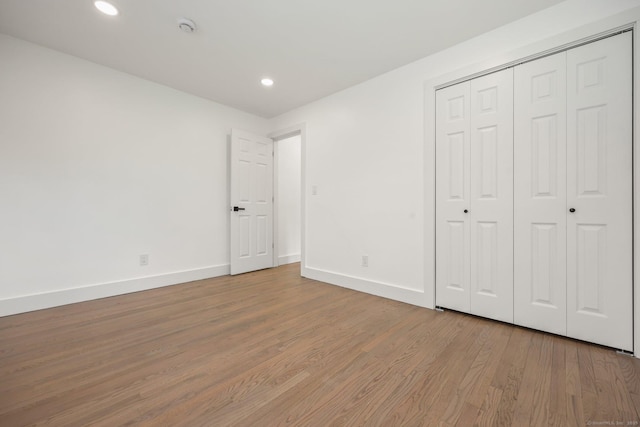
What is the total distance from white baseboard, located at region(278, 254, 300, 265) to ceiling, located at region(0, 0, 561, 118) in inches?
114

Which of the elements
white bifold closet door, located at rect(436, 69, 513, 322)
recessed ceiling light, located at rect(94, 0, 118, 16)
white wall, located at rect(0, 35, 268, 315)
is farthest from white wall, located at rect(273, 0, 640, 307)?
recessed ceiling light, located at rect(94, 0, 118, 16)

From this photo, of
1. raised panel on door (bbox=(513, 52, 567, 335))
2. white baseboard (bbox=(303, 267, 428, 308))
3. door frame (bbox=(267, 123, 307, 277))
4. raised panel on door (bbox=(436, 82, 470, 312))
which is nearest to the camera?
raised panel on door (bbox=(513, 52, 567, 335))

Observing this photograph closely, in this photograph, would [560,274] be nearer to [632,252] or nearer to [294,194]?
[632,252]

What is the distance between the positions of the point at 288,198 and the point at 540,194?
3.69 meters

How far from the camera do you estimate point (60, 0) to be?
1.95 metres

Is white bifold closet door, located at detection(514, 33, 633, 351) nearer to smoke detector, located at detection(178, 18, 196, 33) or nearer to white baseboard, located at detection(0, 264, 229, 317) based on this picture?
smoke detector, located at detection(178, 18, 196, 33)

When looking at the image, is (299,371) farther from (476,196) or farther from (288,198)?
(288,198)

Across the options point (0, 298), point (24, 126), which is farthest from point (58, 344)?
point (24, 126)

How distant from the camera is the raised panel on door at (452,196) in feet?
7.84

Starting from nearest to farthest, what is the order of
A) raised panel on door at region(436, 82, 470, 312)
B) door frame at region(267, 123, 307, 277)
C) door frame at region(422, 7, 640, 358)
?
door frame at region(422, 7, 640, 358) → raised panel on door at region(436, 82, 470, 312) → door frame at region(267, 123, 307, 277)

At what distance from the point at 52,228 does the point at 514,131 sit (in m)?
4.41

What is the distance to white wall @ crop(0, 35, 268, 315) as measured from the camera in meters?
2.44

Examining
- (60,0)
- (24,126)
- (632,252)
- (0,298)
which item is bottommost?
(0,298)

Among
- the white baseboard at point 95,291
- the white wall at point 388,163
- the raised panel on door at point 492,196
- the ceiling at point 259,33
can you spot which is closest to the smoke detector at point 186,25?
the ceiling at point 259,33
